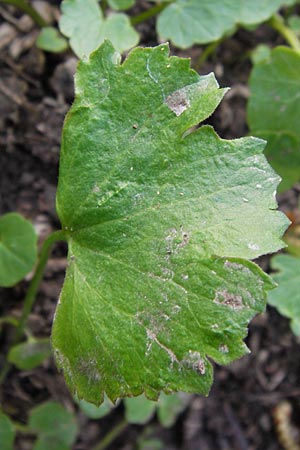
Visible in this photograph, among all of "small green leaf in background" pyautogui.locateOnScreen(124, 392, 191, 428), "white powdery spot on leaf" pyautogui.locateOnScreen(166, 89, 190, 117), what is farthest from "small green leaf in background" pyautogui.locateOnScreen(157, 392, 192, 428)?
"white powdery spot on leaf" pyautogui.locateOnScreen(166, 89, 190, 117)

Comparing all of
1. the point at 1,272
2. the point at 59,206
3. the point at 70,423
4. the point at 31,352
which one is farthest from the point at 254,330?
the point at 59,206

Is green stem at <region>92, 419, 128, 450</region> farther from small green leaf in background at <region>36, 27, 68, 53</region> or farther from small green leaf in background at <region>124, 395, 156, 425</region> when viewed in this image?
small green leaf in background at <region>36, 27, 68, 53</region>

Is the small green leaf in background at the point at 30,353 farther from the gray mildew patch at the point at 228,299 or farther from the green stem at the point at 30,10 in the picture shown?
the green stem at the point at 30,10

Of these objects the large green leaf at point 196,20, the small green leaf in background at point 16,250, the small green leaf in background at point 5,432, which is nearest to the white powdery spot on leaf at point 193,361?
the small green leaf in background at point 16,250

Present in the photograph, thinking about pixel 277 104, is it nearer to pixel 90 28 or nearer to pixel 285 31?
pixel 285 31

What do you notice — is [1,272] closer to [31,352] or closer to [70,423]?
[31,352]

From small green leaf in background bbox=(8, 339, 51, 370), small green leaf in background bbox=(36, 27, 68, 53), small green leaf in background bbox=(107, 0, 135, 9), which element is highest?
small green leaf in background bbox=(107, 0, 135, 9)

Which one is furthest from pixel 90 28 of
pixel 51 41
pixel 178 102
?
pixel 178 102
